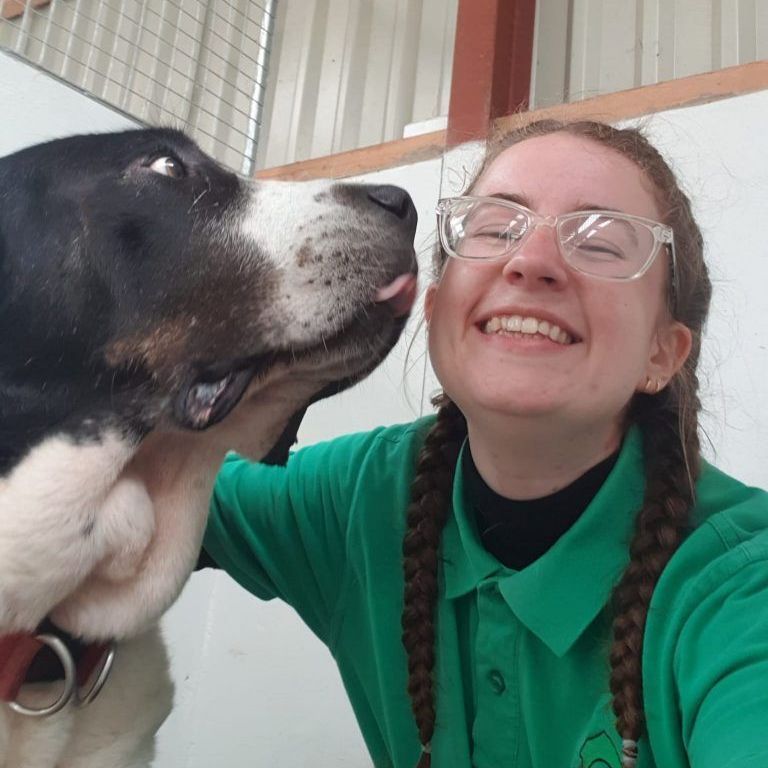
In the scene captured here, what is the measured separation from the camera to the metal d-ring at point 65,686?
0.79m

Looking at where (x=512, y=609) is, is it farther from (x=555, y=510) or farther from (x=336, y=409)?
(x=336, y=409)

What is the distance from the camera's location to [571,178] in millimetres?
970

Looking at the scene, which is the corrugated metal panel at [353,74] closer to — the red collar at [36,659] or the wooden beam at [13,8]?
the wooden beam at [13,8]

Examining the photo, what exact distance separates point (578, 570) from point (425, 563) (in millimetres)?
190

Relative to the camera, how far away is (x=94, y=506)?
0.82 metres

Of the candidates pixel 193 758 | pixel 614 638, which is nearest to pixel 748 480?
pixel 614 638

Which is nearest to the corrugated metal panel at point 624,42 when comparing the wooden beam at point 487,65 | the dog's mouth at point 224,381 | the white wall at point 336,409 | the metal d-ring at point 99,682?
the wooden beam at point 487,65

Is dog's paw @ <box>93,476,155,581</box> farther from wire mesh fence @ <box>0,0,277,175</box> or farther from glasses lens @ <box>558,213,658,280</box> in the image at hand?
wire mesh fence @ <box>0,0,277,175</box>

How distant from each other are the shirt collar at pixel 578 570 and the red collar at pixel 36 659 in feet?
1.37

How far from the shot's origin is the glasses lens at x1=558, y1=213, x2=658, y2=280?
92cm

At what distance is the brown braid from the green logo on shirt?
0.59 ft

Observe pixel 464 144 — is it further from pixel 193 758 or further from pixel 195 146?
pixel 193 758

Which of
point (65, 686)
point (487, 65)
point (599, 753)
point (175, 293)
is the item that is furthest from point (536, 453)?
point (487, 65)

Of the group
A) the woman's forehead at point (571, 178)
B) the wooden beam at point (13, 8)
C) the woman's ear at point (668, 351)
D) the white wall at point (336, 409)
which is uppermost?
the woman's forehead at point (571, 178)
